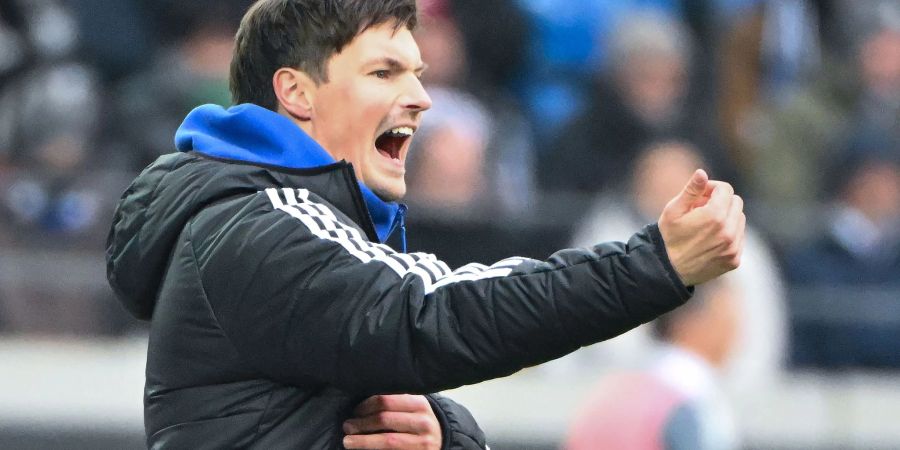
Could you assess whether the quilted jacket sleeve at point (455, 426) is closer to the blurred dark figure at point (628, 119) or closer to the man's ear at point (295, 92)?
the man's ear at point (295, 92)

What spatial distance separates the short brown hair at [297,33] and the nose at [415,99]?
0.11 m

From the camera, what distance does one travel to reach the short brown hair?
10.0ft

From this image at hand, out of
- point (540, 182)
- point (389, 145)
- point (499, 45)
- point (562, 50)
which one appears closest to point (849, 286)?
point (540, 182)

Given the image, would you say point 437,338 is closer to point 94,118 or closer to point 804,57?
point 94,118

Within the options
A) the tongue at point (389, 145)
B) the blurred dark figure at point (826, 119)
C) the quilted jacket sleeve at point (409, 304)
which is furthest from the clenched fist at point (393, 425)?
the blurred dark figure at point (826, 119)

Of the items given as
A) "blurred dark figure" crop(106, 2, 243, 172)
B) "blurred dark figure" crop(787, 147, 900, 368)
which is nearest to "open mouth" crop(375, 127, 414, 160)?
"blurred dark figure" crop(106, 2, 243, 172)

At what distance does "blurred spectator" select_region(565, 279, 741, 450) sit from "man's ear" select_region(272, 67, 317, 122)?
245 cm

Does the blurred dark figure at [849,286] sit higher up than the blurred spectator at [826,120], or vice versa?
the blurred spectator at [826,120]

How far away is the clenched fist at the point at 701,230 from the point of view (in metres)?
2.65

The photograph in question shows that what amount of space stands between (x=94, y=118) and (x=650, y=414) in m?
3.48

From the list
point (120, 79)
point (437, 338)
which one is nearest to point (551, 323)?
point (437, 338)

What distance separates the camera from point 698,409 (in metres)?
5.36

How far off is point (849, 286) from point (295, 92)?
15.4 feet

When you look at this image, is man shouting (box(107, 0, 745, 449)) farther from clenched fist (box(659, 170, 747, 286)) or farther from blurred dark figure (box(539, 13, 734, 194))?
blurred dark figure (box(539, 13, 734, 194))
